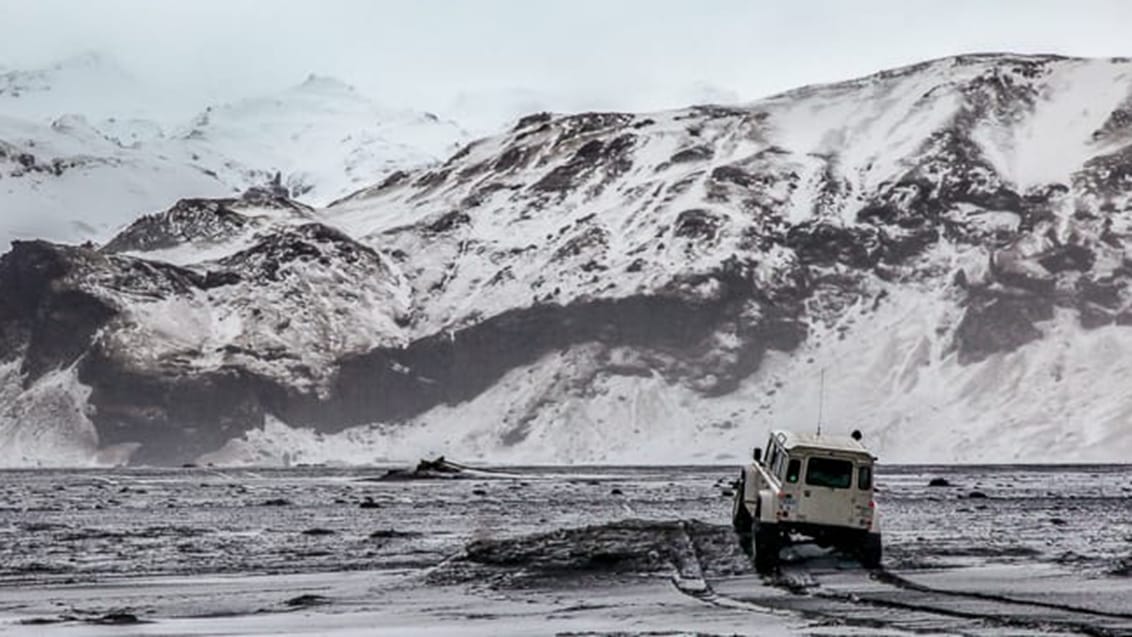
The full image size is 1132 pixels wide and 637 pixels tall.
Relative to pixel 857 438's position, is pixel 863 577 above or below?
below

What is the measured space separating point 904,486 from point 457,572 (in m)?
105

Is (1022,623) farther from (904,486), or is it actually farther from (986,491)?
(904,486)

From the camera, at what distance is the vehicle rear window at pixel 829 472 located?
49.4 m

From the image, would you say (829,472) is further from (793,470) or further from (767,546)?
(767,546)

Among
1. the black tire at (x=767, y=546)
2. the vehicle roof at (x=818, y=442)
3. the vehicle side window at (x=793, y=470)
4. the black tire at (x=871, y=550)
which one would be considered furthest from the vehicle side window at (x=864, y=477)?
the black tire at (x=767, y=546)

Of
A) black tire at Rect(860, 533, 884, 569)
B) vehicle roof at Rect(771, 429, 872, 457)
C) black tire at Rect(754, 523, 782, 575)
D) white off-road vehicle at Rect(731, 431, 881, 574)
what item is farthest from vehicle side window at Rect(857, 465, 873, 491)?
black tire at Rect(754, 523, 782, 575)

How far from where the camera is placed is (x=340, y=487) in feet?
538

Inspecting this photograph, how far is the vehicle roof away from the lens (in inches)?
1954

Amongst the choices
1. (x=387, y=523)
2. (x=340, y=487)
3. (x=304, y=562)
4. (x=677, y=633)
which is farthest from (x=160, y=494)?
(x=677, y=633)

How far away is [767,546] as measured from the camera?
49.4 meters

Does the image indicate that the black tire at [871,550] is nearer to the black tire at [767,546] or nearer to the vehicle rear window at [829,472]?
the vehicle rear window at [829,472]

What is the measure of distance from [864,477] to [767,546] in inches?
131

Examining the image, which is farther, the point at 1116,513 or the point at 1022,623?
the point at 1116,513

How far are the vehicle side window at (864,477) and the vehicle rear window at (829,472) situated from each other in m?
0.28
